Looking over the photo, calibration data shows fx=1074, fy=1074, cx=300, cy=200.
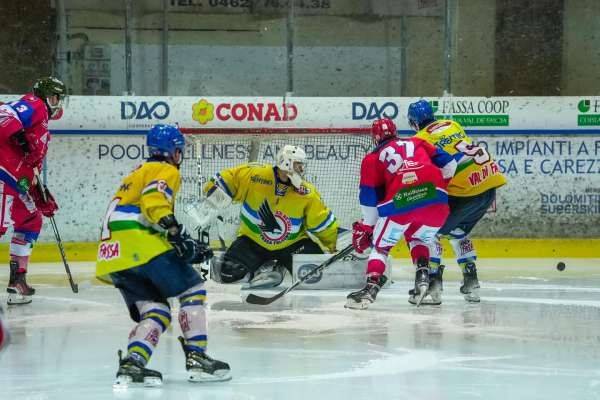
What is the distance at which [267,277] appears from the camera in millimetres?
6812

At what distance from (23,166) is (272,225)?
1594mm

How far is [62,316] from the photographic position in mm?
5766

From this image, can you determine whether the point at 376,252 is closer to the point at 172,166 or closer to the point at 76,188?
the point at 172,166

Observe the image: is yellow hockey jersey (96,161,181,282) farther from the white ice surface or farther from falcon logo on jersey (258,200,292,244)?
falcon logo on jersey (258,200,292,244)

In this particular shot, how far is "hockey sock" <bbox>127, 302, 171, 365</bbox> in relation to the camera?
383cm

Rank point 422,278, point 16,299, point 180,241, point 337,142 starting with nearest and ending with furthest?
point 180,241
point 422,278
point 16,299
point 337,142

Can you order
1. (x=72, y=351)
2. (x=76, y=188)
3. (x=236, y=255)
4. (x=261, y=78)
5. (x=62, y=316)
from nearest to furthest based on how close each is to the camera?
(x=72, y=351) < (x=62, y=316) < (x=236, y=255) < (x=76, y=188) < (x=261, y=78)

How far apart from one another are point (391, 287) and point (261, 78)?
10.7 ft

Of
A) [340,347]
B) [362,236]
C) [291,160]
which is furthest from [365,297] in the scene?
[291,160]

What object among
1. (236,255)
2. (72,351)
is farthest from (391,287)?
(72,351)

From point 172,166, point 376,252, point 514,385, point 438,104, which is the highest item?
point 438,104

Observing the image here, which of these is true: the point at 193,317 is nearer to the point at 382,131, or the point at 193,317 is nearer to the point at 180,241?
the point at 180,241

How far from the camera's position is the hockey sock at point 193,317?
3.88 metres

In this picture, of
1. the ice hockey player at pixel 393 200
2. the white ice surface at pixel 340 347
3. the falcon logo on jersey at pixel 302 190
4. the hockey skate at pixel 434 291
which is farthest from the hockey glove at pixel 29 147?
the hockey skate at pixel 434 291
